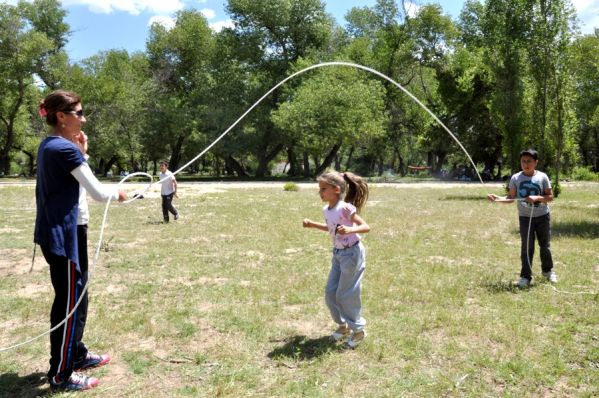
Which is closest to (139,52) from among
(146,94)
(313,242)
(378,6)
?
(146,94)

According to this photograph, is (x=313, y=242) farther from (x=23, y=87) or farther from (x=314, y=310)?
(x=23, y=87)

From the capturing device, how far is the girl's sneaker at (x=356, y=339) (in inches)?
202

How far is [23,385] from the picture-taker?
14.2 ft

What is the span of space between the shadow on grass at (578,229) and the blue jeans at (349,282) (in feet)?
29.6

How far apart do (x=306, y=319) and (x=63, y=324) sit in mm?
2865

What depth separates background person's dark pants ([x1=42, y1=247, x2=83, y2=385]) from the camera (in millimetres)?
4117

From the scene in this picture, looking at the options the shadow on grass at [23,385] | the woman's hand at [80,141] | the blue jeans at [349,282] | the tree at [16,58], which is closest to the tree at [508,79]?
the blue jeans at [349,282]

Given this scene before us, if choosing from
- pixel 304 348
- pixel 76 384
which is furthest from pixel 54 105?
pixel 304 348

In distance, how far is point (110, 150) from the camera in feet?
158

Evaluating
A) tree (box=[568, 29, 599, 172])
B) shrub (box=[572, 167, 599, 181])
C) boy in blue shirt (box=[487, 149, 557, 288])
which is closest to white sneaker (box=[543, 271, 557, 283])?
boy in blue shirt (box=[487, 149, 557, 288])

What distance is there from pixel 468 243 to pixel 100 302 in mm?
8021

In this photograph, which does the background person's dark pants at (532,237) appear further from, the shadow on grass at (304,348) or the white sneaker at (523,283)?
the shadow on grass at (304,348)

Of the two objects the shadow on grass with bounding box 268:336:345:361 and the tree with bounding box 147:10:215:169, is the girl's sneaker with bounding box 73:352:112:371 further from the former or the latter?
the tree with bounding box 147:10:215:169

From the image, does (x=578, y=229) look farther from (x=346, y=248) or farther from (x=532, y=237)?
A: (x=346, y=248)
